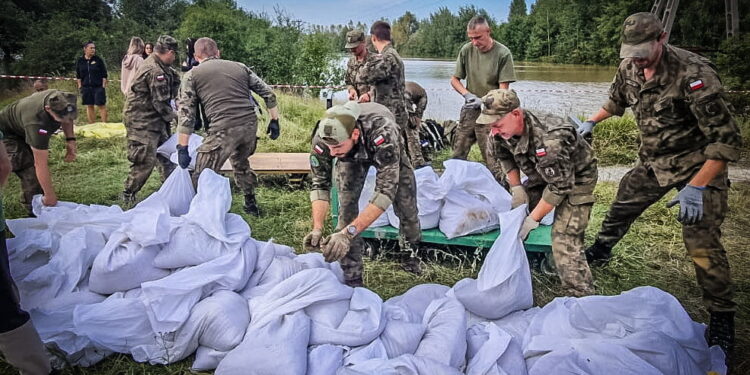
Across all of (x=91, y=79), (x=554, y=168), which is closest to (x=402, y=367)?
(x=554, y=168)

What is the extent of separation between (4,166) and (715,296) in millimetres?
3170

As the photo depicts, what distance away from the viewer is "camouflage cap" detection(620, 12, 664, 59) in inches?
96.2

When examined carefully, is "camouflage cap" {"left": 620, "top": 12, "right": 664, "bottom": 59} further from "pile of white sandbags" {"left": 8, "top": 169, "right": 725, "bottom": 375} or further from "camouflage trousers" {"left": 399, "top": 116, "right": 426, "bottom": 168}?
"camouflage trousers" {"left": 399, "top": 116, "right": 426, "bottom": 168}

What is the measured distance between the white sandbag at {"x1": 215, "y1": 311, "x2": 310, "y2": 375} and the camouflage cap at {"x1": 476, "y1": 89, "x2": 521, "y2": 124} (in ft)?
4.10

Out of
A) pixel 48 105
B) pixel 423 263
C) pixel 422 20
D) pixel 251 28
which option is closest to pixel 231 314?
pixel 423 263

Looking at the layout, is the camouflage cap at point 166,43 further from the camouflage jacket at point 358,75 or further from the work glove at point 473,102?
the work glove at point 473,102

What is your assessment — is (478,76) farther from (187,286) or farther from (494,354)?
(187,286)

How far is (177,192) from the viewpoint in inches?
128

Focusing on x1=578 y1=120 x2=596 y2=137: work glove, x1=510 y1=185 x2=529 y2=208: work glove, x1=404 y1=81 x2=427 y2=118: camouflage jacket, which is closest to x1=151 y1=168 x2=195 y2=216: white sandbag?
x1=510 y1=185 x2=529 y2=208: work glove

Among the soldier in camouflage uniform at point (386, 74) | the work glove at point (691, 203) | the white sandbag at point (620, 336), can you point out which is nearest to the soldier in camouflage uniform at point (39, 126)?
the soldier in camouflage uniform at point (386, 74)

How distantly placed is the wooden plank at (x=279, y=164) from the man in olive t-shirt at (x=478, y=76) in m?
1.46

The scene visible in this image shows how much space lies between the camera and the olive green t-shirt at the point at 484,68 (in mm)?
4574

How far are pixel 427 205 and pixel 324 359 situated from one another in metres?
1.62

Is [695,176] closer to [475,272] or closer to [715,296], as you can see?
[715,296]
